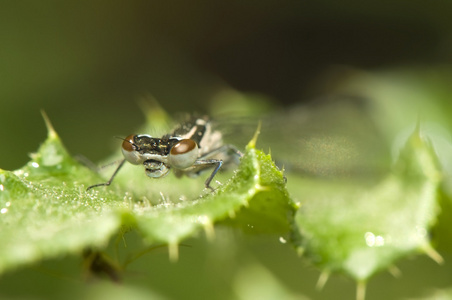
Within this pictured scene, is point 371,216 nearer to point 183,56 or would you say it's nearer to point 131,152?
point 131,152

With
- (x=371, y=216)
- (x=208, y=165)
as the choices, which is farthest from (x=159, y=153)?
(x=371, y=216)

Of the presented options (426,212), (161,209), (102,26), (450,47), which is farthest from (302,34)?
(161,209)

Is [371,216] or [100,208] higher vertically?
[100,208]

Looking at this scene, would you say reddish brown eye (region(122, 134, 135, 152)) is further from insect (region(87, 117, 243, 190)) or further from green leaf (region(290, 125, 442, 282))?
green leaf (region(290, 125, 442, 282))

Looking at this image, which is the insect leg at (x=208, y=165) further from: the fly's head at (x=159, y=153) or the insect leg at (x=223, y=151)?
the fly's head at (x=159, y=153)

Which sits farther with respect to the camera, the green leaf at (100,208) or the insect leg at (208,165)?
the insect leg at (208,165)

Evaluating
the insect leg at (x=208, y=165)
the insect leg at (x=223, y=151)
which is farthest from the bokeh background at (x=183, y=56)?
the insect leg at (x=208, y=165)
